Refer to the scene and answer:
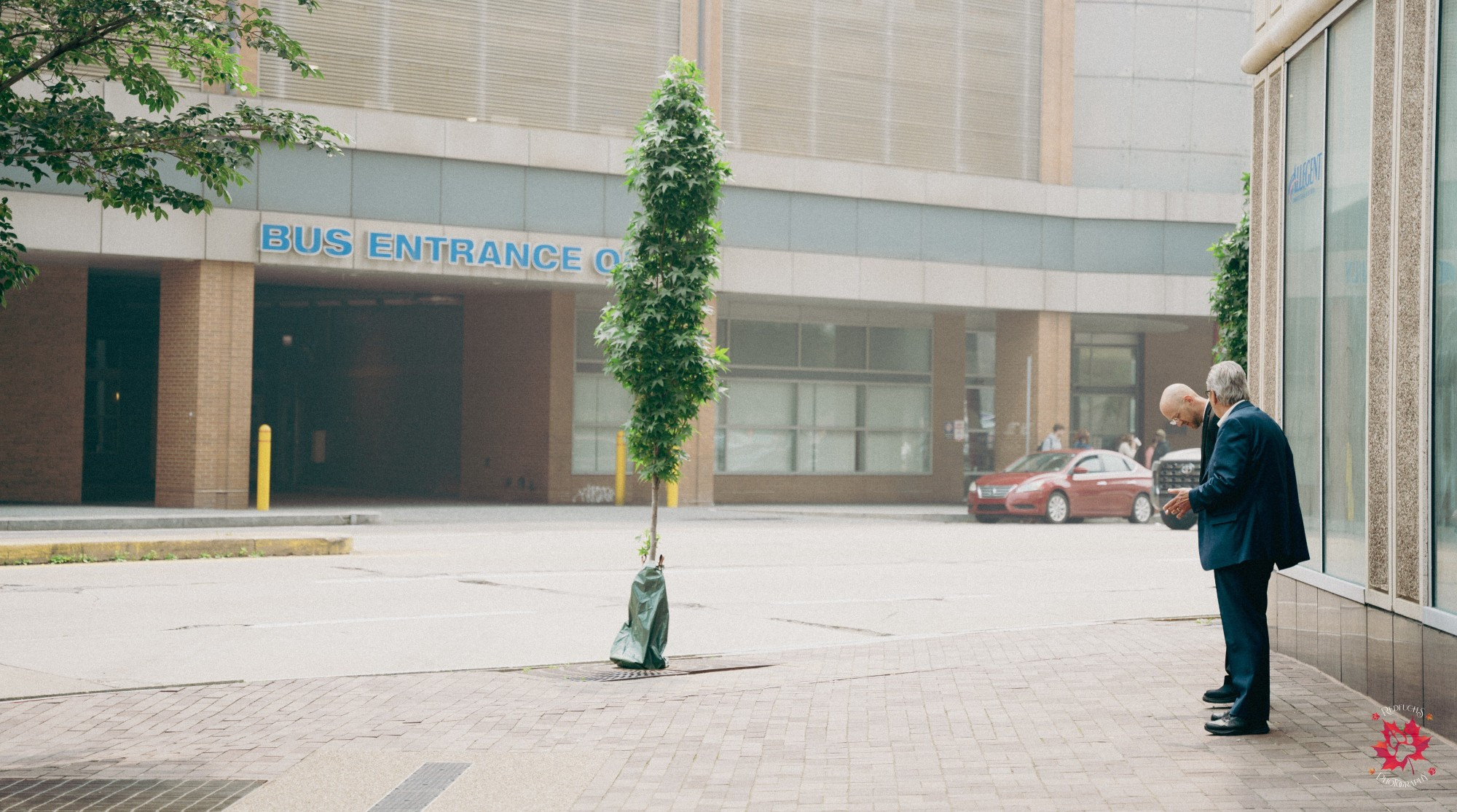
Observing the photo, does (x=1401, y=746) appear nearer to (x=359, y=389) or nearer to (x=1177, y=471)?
(x=1177, y=471)

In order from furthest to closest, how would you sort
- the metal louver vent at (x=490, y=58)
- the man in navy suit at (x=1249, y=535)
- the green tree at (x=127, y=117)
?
the metal louver vent at (x=490, y=58), the green tree at (x=127, y=117), the man in navy suit at (x=1249, y=535)

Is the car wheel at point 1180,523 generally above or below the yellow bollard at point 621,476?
below

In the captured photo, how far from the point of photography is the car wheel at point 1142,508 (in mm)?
28391

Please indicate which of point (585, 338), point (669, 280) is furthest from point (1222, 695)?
A: point (585, 338)

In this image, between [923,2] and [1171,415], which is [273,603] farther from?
[923,2]

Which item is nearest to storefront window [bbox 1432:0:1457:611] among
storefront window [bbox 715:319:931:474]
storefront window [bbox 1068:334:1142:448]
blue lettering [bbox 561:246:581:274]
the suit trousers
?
the suit trousers

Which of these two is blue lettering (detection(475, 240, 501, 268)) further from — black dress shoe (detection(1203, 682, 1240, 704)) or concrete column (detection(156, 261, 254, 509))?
black dress shoe (detection(1203, 682, 1240, 704))

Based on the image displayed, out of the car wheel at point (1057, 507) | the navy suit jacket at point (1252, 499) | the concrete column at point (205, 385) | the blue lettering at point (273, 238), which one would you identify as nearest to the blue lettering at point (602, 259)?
the blue lettering at point (273, 238)

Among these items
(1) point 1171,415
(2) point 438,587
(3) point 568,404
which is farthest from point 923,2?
(1) point 1171,415

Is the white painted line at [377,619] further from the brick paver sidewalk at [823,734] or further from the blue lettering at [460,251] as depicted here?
the blue lettering at [460,251]

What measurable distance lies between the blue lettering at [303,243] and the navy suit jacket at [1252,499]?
2070cm

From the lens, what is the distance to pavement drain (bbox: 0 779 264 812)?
18.3 feet

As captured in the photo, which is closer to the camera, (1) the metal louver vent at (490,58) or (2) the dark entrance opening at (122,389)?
(1) the metal louver vent at (490,58)

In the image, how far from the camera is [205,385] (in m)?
24.7
